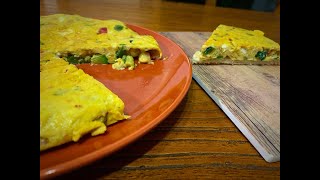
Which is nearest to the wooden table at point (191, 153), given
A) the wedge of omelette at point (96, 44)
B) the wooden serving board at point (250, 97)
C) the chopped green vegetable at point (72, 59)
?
the wooden serving board at point (250, 97)

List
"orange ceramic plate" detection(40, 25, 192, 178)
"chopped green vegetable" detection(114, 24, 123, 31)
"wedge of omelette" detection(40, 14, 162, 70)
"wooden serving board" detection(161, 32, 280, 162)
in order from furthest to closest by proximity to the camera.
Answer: "chopped green vegetable" detection(114, 24, 123, 31) → "wedge of omelette" detection(40, 14, 162, 70) → "wooden serving board" detection(161, 32, 280, 162) → "orange ceramic plate" detection(40, 25, 192, 178)

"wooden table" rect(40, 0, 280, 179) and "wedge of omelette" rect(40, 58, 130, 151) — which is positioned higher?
"wedge of omelette" rect(40, 58, 130, 151)

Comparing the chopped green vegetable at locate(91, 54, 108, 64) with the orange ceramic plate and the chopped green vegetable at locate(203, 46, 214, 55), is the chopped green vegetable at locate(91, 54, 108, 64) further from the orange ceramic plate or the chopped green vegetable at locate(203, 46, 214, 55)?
the chopped green vegetable at locate(203, 46, 214, 55)

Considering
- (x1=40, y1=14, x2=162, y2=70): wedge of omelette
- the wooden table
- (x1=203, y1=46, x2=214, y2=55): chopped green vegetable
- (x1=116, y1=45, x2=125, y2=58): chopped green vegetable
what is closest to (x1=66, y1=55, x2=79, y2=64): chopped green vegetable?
(x1=40, y1=14, x2=162, y2=70): wedge of omelette

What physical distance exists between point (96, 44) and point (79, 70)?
1.08 feet

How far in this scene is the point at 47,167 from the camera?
52 centimetres

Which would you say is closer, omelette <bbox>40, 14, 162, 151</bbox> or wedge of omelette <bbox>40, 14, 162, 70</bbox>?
omelette <bbox>40, 14, 162, 151</bbox>

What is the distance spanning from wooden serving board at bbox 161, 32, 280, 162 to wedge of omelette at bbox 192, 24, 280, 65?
72 mm

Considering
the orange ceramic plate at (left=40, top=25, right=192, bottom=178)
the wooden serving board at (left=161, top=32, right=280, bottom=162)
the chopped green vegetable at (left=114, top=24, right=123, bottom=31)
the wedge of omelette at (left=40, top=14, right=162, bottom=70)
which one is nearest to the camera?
the orange ceramic plate at (left=40, top=25, right=192, bottom=178)

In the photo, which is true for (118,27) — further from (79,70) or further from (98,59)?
(79,70)

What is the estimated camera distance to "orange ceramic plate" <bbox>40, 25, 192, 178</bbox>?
56 cm

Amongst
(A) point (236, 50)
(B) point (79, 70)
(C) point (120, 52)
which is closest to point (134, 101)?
(B) point (79, 70)

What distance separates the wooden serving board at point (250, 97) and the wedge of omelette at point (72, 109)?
382 mm

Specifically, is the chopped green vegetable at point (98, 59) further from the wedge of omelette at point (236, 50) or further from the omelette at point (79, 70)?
the wedge of omelette at point (236, 50)
